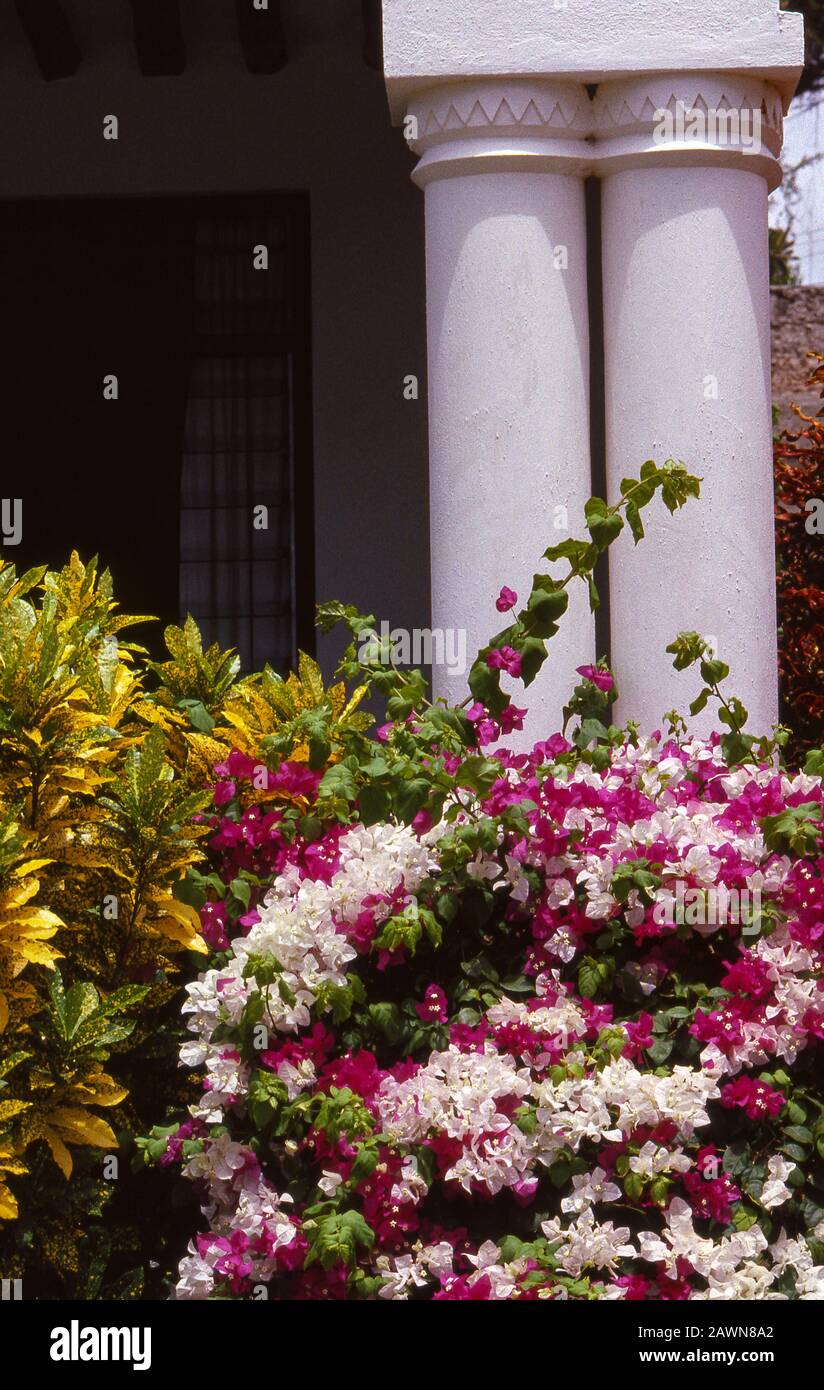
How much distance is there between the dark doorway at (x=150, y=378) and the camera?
23.5 ft

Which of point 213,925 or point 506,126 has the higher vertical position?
point 506,126

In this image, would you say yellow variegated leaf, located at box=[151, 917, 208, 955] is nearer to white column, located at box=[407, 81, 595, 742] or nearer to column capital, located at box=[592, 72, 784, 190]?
white column, located at box=[407, 81, 595, 742]

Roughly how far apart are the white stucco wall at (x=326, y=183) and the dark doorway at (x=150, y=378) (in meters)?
0.14

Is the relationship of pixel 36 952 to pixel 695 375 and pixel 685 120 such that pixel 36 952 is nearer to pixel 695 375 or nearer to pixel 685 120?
pixel 695 375

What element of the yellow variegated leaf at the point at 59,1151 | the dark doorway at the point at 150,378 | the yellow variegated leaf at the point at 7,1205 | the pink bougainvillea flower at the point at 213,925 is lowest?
the yellow variegated leaf at the point at 7,1205

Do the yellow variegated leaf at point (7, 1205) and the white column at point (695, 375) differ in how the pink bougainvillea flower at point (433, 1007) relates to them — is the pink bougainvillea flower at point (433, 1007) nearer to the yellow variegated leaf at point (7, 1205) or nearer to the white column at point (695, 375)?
the yellow variegated leaf at point (7, 1205)

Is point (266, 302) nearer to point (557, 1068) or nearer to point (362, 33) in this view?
point (362, 33)

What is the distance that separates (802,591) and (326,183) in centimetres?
276

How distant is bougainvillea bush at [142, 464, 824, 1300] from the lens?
276 centimetres

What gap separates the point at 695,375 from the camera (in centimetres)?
437

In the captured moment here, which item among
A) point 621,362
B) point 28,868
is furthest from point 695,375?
point 28,868

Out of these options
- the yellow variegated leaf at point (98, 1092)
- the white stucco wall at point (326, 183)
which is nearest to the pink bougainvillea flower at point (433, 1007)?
the yellow variegated leaf at point (98, 1092)
